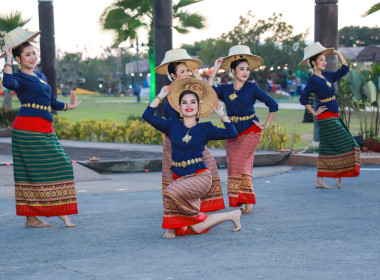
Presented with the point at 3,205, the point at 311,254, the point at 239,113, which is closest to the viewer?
the point at 311,254

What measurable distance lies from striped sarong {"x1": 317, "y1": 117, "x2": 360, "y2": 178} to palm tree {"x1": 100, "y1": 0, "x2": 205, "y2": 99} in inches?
859

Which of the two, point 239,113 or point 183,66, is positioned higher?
point 183,66

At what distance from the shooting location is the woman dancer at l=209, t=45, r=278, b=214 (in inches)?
320

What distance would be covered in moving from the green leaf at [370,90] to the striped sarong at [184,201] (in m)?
8.09

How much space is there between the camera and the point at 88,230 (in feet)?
23.7

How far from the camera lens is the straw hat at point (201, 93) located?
6.86 m

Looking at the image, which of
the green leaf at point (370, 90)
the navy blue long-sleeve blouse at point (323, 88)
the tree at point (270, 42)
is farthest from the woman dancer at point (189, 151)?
the tree at point (270, 42)

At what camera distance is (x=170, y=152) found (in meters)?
7.49

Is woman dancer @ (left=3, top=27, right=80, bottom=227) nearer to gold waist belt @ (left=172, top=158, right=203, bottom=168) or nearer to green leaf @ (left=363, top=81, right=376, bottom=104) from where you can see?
gold waist belt @ (left=172, top=158, right=203, bottom=168)

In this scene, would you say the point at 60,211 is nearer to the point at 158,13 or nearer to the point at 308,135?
the point at 158,13

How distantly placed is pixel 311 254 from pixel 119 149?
9669 mm

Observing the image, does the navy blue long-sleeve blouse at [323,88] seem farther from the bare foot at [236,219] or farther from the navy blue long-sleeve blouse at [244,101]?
the bare foot at [236,219]

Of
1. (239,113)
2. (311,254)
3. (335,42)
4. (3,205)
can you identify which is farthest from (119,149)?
(311,254)

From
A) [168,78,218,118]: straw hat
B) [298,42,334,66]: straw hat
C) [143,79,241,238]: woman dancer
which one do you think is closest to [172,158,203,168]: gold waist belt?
[143,79,241,238]: woman dancer
